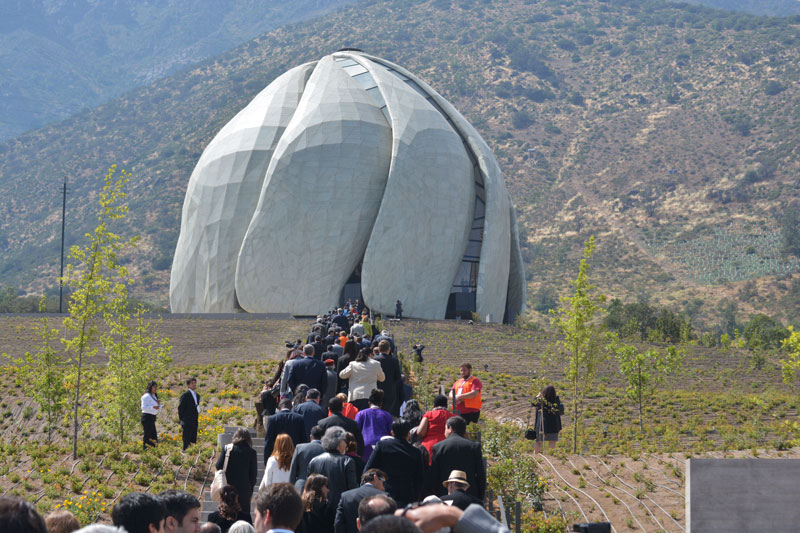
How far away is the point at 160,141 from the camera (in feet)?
467

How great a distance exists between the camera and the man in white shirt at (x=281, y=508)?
16.7ft

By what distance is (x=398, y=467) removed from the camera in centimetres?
754

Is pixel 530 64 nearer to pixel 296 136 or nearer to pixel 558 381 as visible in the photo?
pixel 296 136

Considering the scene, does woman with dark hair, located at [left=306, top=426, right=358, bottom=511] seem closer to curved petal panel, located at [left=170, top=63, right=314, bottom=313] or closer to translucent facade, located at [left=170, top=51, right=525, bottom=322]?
translucent facade, located at [left=170, top=51, right=525, bottom=322]

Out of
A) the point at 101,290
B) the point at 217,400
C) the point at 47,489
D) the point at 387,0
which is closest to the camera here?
the point at 47,489

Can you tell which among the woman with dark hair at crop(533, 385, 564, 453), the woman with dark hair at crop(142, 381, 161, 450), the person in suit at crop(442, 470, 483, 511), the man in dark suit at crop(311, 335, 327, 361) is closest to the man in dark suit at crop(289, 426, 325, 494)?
the person in suit at crop(442, 470, 483, 511)

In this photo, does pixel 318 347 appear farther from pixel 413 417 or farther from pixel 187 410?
pixel 413 417

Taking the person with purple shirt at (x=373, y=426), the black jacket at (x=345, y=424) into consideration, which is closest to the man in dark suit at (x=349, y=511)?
the black jacket at (x=345, y=424)

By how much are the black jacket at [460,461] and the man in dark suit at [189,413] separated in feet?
21.5

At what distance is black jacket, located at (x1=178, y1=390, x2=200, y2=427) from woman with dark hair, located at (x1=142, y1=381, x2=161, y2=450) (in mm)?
736

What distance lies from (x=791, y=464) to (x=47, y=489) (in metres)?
9.27

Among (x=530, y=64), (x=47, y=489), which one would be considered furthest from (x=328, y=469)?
(x=530, y=64)

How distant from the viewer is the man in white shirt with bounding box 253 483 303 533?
5098 mm

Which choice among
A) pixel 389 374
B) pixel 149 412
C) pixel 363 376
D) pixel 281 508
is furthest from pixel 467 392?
pixel 281 508
